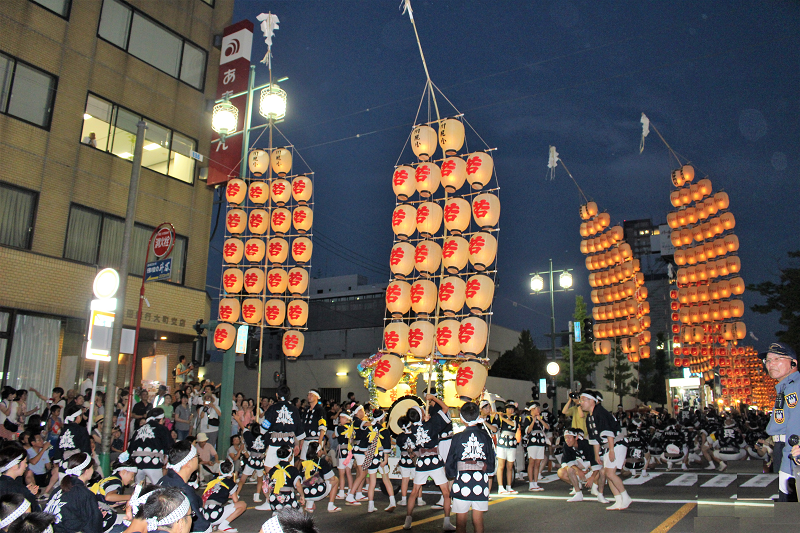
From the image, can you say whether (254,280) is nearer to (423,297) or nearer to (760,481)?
(423,297)

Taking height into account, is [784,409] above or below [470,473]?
above

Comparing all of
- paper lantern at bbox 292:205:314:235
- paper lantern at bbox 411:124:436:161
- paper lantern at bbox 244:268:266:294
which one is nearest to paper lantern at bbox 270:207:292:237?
paper lantern at bbox 292:205:314:235

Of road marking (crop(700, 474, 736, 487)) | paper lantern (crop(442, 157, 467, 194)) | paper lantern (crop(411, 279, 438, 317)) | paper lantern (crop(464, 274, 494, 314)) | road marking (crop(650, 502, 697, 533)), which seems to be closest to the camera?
road marking (crop(650, 502, 697, 533))

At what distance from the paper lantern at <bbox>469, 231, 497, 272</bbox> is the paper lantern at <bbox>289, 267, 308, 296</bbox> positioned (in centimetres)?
679

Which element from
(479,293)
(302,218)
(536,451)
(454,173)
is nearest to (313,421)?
(536,451)

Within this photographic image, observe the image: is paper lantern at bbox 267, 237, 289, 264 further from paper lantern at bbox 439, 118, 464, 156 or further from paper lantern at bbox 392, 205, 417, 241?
paper lantern at bbox 439, 118, 464, 156

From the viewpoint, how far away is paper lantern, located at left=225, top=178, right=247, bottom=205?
21297mm

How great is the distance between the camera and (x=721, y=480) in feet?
46.8

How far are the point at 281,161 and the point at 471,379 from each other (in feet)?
37.6

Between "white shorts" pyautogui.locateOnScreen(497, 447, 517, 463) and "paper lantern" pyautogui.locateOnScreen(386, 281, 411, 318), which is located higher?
→ "paper lantern" pyautogui.locateOnScreen(386, 281, 411, 318)

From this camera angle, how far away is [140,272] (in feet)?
65.7

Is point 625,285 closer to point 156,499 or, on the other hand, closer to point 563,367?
point 563,367

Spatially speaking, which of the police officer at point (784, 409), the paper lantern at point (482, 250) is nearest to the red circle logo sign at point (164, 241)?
the paper lantern at point (482, 250)

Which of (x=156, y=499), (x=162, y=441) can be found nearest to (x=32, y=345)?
(x=162, y=441)
